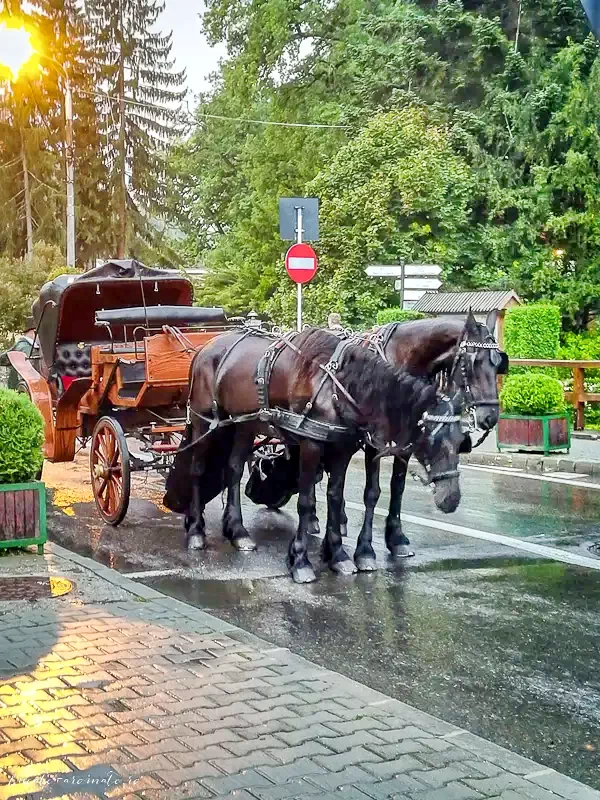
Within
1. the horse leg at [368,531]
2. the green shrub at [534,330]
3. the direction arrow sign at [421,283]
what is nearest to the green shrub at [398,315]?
the direction arrow sign at [421,283]

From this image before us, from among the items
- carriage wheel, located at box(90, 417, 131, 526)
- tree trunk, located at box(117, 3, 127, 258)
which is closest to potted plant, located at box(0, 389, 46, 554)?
carriage wheel, located at box(90, 417, 131, 526)

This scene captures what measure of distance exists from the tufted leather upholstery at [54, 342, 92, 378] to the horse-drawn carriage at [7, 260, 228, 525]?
0.01m

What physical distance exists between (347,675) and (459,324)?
2828 mm

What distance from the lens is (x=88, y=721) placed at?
14.7 ft

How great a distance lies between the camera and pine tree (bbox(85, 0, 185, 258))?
4231cm

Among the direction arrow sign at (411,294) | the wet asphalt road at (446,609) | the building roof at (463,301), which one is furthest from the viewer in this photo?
the building roof at (463,301)

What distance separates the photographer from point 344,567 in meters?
7.84

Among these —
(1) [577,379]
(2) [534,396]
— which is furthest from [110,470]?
(1) [577,379]

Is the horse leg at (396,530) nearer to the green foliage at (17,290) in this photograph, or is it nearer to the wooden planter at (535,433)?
the wooden planter at (535,433)

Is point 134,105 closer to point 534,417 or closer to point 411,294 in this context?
point 411,294

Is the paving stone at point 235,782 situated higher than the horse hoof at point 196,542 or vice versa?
the paving stone at point 235,782

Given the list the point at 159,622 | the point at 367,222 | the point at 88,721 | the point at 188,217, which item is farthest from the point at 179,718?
the point at 188,217

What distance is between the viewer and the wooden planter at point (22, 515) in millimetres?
8023

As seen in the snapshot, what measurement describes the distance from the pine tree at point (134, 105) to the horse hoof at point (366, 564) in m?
35.7
